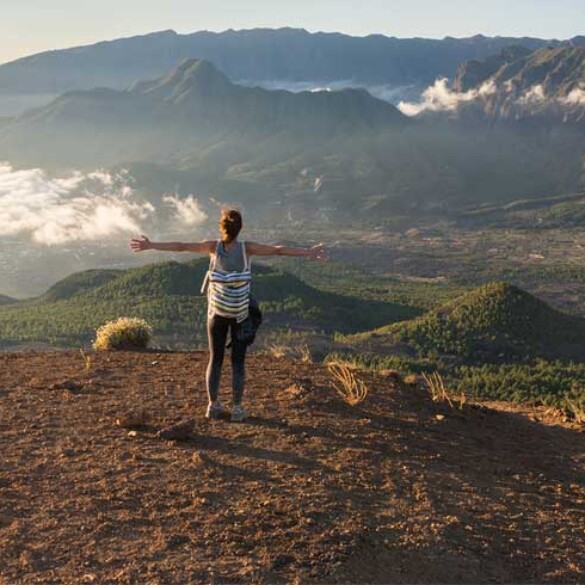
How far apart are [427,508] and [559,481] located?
2053 mm

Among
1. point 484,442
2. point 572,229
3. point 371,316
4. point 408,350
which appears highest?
point 484,442

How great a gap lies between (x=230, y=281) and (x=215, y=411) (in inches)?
63.7

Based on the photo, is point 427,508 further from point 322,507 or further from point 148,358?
point 148,358

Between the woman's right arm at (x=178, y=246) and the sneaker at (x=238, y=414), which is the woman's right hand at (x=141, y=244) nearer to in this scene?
the woman's right arm at (x=178, y=246)

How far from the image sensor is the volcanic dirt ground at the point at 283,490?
21.7ft

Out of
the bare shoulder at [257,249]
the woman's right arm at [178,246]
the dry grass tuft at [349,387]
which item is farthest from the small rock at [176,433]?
the dry grass tuft at [349,387]

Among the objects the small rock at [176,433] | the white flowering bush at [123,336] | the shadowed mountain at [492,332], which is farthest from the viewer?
the shadowed mountain at [492,332]

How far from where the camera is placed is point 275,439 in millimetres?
9156

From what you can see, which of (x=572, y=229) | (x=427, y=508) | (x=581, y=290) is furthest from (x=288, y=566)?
(x=572, y=229)

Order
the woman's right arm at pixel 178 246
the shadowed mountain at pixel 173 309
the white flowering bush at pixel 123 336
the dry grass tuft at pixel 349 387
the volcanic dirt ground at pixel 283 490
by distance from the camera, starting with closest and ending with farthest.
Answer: the volcanic dirt ground at pixel 283 490, the woman's right arm at pixel 178 246, the dry grass tuft at pixel 349 387, the white flowering bush at pixel 123 336, the shadowed mountain at pixel 173 309

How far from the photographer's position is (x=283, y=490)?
7.81 m

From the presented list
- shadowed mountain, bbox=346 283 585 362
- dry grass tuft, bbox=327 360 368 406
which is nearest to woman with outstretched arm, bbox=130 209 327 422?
dry grass tuft, bbox=327 360 368 406

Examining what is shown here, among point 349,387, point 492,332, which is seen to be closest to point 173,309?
point 492,332

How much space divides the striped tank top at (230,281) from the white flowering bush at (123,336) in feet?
19.9
